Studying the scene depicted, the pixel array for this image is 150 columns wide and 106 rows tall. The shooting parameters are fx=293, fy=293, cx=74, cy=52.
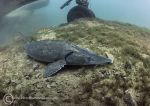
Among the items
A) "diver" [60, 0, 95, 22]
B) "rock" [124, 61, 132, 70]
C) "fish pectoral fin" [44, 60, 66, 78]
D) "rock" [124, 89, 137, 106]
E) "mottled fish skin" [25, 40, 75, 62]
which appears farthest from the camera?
"diver" [60, 0, 95, 22]

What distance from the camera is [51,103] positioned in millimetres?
4816

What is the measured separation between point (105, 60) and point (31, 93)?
58.9 inches

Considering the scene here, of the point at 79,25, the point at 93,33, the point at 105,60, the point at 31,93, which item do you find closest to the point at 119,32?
the point at 93,33

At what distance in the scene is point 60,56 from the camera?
567 centimetres

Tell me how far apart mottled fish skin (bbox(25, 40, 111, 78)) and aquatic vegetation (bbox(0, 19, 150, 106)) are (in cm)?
12

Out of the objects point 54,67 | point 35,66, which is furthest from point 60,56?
point 35,66

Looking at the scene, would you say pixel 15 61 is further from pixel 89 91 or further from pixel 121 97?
pixel 121 97

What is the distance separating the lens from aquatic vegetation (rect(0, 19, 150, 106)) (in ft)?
16.1

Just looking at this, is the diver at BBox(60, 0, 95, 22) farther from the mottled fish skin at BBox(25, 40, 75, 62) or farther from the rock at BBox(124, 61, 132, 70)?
the rock at BBox(124, 61, 132, 70)

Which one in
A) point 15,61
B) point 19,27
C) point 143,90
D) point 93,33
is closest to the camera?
point 143,90

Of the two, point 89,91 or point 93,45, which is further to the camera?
point 93,45

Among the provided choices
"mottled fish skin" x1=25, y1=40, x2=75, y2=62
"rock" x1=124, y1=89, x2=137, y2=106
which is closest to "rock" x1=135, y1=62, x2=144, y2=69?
"rock" x1=124, y1=89, x2=137, y2=106

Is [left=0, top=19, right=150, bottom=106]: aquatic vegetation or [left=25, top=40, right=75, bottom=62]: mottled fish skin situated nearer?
[left=0, top=19, right=150, bottom=106]: aquatic vegetation

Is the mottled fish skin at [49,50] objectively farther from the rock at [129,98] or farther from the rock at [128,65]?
the rock at [129,98]
